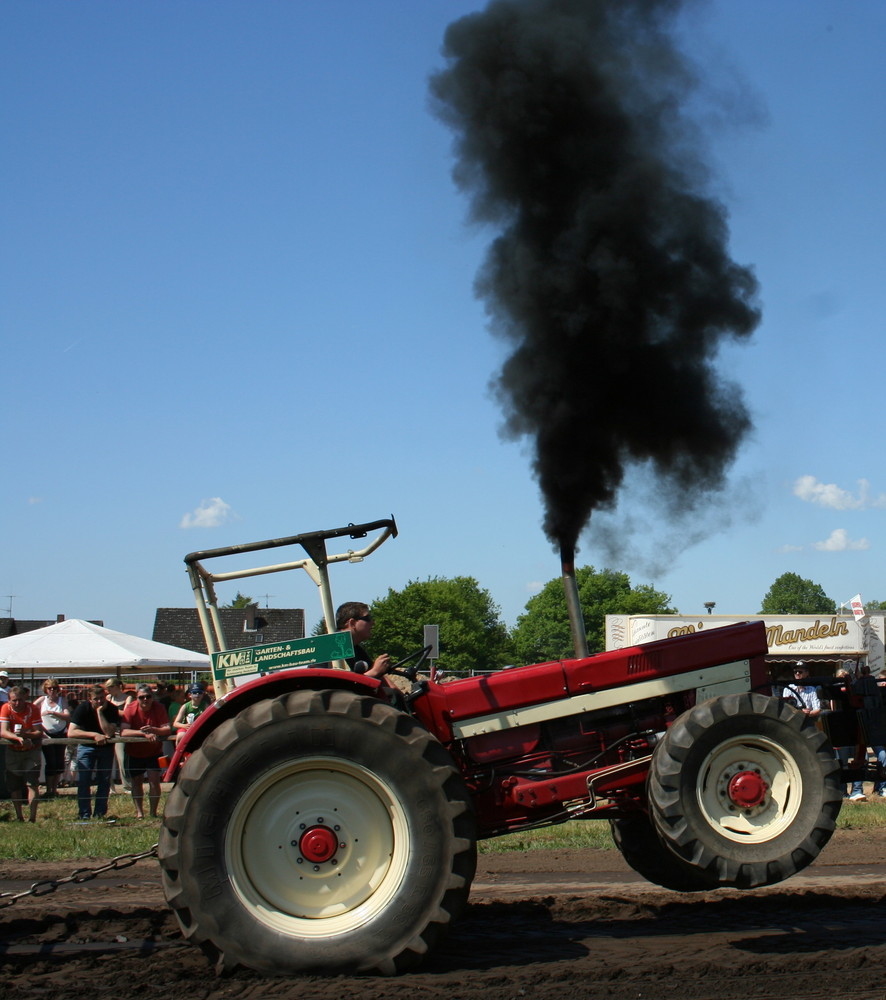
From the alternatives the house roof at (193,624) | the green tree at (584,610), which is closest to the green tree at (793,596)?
the green tree at (584,610)

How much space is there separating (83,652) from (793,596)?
128 meters

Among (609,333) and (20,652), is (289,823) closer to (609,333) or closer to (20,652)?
(609,333)

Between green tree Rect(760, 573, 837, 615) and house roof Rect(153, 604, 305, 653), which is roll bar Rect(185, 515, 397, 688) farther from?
green tree Rect(760, 573, 837, 615)

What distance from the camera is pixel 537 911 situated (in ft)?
18.8

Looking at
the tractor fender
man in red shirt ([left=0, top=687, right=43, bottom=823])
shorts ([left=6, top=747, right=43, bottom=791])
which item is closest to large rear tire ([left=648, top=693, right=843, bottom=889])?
the tractor fender

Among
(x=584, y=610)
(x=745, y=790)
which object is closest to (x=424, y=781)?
(x=745, y=790)

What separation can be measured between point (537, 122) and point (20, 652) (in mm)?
14621

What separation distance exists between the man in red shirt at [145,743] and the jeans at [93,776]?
0.24 meters

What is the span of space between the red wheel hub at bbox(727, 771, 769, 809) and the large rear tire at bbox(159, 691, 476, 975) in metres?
1.27

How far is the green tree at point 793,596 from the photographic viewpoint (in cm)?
13375

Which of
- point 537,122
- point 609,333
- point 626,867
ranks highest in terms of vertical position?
point 537,122

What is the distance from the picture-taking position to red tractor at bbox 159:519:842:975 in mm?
4426

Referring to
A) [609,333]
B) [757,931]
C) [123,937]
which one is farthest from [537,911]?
[609,333]

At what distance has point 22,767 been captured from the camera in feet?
38.7
